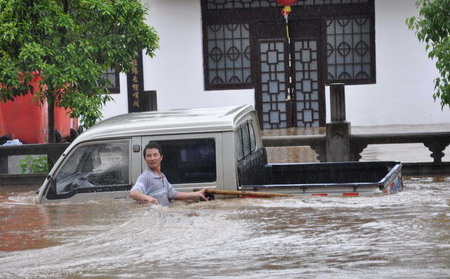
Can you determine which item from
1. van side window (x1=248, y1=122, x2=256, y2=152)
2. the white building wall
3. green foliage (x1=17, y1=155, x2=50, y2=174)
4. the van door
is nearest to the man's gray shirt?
the van door

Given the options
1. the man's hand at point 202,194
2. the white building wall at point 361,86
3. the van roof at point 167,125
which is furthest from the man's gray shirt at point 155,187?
the white building wall at point 361,86

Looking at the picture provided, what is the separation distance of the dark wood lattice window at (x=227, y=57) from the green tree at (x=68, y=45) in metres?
9.04

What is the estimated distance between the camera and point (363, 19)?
26.0m

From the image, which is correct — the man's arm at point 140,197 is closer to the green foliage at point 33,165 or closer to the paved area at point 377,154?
the green foliage at point 33,165

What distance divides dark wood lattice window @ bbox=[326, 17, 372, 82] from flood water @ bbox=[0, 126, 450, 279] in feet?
44.3

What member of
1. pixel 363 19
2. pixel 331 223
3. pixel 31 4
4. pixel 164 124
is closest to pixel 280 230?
pixel 331 223

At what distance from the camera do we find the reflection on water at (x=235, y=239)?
9.11 meters

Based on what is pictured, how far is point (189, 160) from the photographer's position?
11.3 m

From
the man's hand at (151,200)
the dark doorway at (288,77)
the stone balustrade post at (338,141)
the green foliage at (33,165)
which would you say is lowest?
the man's hand at (151,200)

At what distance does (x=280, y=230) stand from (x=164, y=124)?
1.74 meters

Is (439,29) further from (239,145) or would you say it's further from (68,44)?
(68,44)

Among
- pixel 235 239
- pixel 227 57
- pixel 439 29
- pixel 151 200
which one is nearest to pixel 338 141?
pixel 439 29

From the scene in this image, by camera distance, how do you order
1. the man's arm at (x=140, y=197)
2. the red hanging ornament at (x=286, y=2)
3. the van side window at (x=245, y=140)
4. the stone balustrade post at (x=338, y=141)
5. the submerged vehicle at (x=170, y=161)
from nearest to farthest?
the man's arm at (x=140, y=197) → the submerged vehicle at (x=170, y=161) → the van side window at (x=245, y=140) → the stone balustrade post at (x=338, y=141) → the red hanging ornament at (x=286, y=2)

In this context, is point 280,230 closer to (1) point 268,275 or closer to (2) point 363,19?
(1) point 268,275
